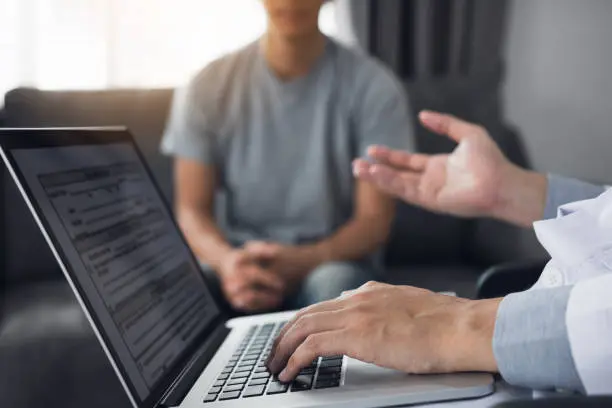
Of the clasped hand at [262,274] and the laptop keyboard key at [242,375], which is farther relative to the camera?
the clasped hand at [262,274]

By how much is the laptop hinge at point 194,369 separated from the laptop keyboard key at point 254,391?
5cm

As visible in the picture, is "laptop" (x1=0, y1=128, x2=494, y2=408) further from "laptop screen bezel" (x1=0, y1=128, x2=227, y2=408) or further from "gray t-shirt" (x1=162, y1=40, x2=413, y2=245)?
"gray t-shirt" (x1=162, y1=40, x2=413, y2=245)

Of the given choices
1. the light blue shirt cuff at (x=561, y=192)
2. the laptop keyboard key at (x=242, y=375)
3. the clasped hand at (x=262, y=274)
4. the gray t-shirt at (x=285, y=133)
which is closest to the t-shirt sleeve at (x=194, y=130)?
the gray t-shirt at (x=285, y=133)

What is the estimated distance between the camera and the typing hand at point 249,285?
992 mm

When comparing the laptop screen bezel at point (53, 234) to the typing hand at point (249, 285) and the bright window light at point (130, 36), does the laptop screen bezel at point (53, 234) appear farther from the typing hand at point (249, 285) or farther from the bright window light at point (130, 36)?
the bright window light at point (130, 36)

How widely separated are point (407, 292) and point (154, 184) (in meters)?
0.33

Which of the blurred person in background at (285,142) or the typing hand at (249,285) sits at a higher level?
the blurred person in background at (285,142)

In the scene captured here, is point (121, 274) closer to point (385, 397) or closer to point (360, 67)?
point (385, 397)

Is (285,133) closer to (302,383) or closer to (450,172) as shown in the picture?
(450,172)

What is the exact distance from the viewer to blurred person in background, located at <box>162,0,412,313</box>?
1.22m

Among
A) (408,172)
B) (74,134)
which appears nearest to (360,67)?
(408,172)

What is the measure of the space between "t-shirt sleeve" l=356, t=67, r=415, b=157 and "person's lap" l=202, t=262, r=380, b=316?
0.92ft

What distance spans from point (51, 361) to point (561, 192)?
77cm

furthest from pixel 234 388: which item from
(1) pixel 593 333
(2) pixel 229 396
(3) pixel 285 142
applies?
(3) pixel 285 142
